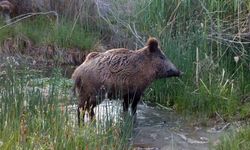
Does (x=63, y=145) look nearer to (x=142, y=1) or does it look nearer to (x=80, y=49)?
(x=142, y=1)

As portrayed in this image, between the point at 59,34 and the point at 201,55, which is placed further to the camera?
the point at 59,34

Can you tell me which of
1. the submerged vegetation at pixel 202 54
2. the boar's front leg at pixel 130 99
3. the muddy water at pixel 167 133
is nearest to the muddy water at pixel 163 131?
the muddy water at pixel 167 133

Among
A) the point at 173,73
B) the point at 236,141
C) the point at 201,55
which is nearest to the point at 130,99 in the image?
the point at 173,73

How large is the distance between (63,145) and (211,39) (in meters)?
4.62

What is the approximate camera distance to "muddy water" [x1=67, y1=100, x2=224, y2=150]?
25.1ft

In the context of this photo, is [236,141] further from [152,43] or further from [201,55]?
[201,55]

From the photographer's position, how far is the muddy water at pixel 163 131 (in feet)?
25.1

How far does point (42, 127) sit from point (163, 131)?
2598 mm

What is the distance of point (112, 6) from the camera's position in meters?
13.0

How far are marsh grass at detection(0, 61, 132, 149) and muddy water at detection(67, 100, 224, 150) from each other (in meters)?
0.53

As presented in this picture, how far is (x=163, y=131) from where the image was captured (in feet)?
27.7

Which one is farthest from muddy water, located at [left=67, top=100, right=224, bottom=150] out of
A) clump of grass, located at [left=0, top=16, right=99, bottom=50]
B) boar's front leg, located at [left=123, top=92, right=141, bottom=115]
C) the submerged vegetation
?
clump of grass, located at [left=0, top=16, right=99, bottom=50]

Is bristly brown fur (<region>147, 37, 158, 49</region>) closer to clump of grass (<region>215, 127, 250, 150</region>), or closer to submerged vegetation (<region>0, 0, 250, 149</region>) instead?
submerged vegetation (<region>0, 0, 250, 149</region>)

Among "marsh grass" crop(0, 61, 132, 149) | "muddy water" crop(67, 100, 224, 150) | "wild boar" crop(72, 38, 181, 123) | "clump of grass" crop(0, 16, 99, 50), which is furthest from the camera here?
"clump of grass" crop(0, 16, 99, 50)
